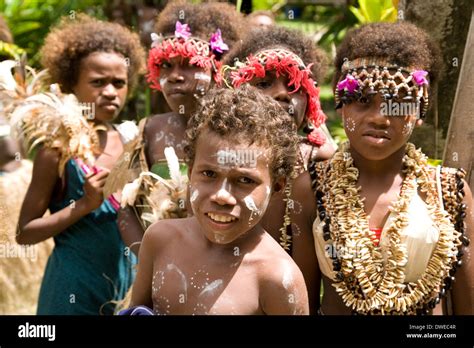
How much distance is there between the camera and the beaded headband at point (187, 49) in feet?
12.3

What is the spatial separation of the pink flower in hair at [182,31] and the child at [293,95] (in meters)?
0.38

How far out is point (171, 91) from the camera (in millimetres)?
3734

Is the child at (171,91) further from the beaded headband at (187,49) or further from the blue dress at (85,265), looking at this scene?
the blue dress at (85,265)

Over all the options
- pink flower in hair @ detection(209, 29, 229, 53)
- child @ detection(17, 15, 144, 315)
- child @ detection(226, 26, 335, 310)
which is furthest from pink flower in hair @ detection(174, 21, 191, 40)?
child @ detection(17, 15, 144, 315)

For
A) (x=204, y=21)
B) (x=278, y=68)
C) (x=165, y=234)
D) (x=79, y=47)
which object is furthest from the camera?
(x=79, y=47)

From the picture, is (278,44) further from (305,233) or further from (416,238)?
(416,238)

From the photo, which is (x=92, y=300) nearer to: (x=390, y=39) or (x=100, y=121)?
(x=100, y=121)

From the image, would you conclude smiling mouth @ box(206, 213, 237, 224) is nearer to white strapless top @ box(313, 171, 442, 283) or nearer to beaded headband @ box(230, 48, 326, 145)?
white strapless top @ box(313, 171, 442, 283)

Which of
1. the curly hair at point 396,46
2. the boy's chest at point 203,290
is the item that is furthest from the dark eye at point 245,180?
the curly hair at point 396,46

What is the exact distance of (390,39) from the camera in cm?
296

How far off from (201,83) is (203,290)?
1.37 metres

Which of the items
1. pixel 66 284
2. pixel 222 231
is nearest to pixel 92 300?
pixel 66 284

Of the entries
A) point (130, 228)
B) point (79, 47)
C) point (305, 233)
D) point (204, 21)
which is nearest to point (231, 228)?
point (305, 233)
